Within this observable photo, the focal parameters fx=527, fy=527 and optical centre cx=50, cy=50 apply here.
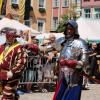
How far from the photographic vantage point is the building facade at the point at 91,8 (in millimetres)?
59812

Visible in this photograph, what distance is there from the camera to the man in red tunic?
753cm

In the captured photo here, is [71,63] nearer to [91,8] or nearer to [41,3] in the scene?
[41,3]

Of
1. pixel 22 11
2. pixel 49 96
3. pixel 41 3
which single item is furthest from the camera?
pixel 41 3

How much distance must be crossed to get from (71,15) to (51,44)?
35903mm

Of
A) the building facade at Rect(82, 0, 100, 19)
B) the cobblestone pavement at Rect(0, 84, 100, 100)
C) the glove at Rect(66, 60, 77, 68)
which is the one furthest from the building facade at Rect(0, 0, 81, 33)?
the glove at Rect(66, 60, 77, 68)

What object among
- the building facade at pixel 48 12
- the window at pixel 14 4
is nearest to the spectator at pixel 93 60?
the window at pixel 14 4

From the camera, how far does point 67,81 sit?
796 cm

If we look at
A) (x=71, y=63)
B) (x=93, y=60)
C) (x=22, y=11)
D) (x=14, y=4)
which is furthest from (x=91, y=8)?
(x=71, y=63)

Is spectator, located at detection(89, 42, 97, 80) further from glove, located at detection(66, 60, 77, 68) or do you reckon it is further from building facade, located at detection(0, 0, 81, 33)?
building facade, located at detection(0, 0, 81, 33)

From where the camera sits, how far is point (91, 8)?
6025 centimetres

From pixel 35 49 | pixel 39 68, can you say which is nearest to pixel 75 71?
pixel 35 49

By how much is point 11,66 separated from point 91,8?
53.2 m

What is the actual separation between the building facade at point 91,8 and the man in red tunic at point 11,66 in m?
52.2

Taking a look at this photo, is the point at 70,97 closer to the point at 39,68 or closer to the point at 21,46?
the point at 21,46
